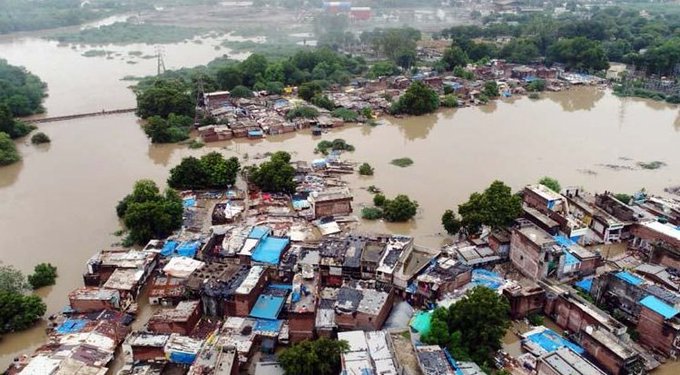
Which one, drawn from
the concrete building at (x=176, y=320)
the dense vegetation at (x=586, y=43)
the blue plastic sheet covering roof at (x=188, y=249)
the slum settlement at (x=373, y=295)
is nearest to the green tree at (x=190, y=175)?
the slum settlement at (x=373, y=295)

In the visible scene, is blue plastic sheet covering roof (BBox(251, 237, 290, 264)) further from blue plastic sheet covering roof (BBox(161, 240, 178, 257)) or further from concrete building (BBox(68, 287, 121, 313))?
concrete building (BBox(68, 287, 121, 313))

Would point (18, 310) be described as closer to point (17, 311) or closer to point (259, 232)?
point (17, 311)

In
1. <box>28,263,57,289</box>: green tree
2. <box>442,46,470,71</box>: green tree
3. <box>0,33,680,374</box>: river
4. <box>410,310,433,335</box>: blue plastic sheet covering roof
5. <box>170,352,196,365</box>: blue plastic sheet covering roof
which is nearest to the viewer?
<box>170,352,196,365</box>: blue plastic sheet covering roof

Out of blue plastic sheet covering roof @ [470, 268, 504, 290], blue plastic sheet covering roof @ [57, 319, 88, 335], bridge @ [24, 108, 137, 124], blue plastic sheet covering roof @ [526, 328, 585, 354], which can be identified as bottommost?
blue plastic sheet covering roof @ [526, 328, 585, 354]

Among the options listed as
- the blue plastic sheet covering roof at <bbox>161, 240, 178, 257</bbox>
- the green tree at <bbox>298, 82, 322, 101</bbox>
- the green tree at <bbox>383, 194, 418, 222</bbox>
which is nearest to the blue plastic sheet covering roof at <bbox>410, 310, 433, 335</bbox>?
the green tree at <bbox>383, 194, 418, 222</bbox>

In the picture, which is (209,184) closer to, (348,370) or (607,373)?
(348,370)

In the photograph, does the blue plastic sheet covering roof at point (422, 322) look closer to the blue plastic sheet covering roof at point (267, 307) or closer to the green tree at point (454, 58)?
the blue plastic sheet covering roof at point (267, 307)

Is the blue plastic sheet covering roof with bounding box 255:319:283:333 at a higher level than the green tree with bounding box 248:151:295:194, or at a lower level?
lower
